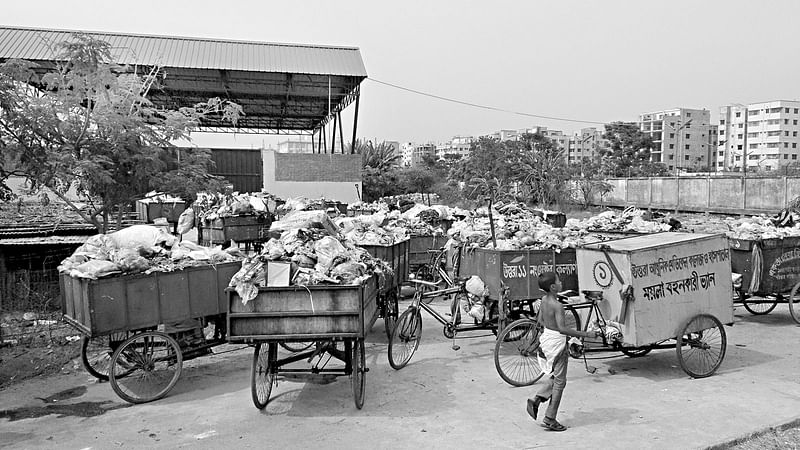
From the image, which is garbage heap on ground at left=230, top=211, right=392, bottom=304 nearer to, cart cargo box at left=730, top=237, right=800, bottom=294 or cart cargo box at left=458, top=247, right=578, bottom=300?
cart cargo box at left=458, top=247, right=578, bottom=300

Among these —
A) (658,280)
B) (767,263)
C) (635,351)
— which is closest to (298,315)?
(658,280)

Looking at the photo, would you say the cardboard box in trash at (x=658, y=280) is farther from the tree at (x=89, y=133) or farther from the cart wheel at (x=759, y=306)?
the tree at (x=89, y=133)

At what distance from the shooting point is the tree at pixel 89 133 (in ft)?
27.4

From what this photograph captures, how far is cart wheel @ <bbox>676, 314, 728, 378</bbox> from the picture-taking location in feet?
22.5

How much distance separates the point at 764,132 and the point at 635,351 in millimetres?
122701

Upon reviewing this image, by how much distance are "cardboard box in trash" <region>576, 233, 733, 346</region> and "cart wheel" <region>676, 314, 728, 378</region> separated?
4.0 inches

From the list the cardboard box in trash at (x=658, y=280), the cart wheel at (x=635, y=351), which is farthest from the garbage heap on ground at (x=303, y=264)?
the cart wheel at (x=635, y=351)

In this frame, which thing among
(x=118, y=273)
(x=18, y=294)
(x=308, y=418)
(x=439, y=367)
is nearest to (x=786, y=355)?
(x=439, y=367)

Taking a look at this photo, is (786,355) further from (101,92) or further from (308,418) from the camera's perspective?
(101,92)

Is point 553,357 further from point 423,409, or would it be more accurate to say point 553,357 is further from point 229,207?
point 229,207

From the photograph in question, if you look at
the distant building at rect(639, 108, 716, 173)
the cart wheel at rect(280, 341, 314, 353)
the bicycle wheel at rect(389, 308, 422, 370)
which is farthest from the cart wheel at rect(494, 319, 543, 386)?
the distant building at rect(639, 108, 716, 173)

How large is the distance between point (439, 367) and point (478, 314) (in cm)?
84

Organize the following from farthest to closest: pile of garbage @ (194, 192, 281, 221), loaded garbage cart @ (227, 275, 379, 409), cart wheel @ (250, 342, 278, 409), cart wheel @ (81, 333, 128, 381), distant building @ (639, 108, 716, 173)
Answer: distant building @ (639, 108, 716, 173) < pile of garbage @ (194, 192, 281, 221) < cart wheel @ (81, 333, 128, 381) < cart wheel @ (250, 342, 278, 409) < loaded garbage cart @ (227, 275, 379, 409)

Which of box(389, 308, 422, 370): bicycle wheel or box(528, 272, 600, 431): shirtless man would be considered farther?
box(389, 308, 422, 370): bicycle wheel
